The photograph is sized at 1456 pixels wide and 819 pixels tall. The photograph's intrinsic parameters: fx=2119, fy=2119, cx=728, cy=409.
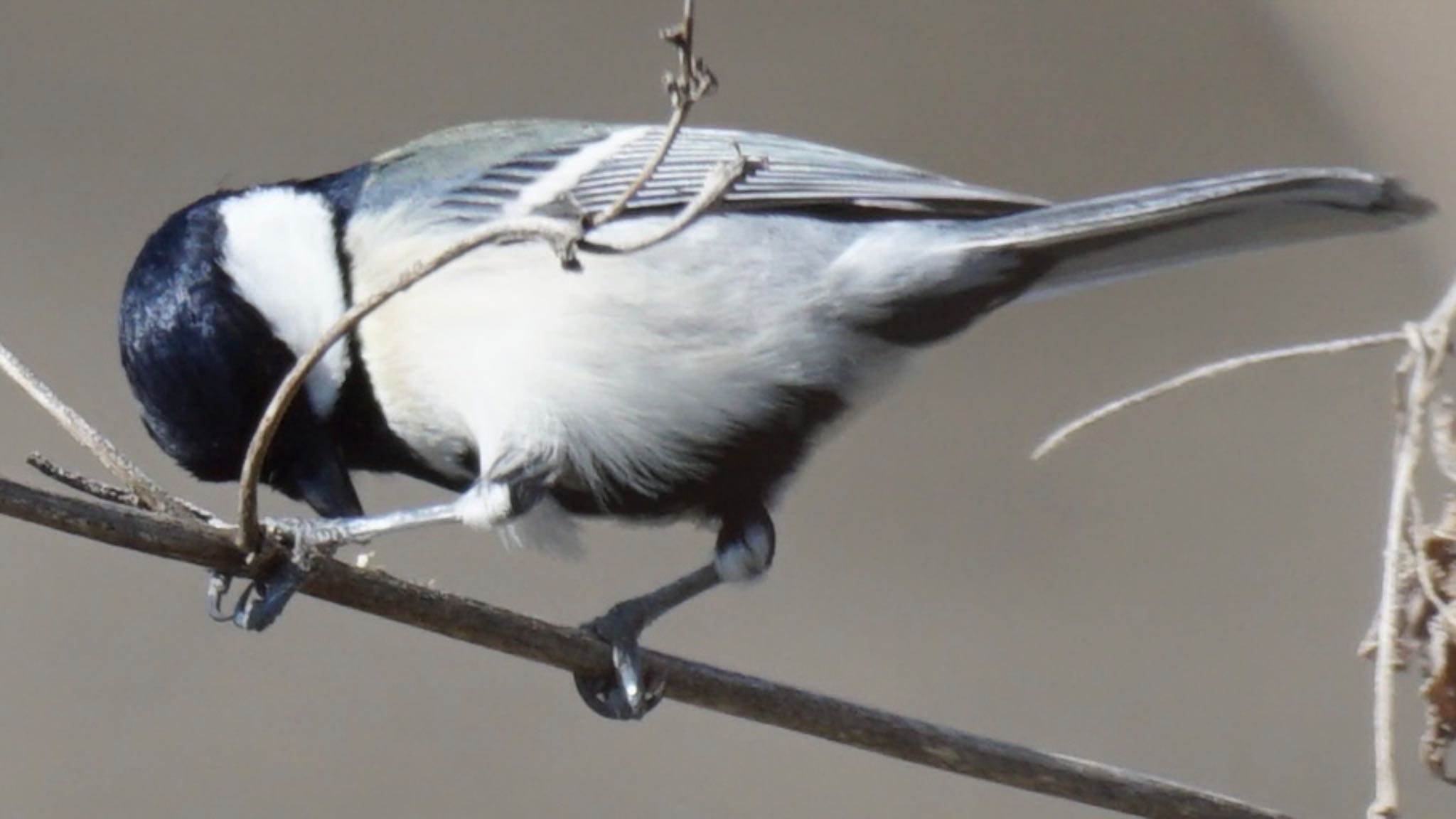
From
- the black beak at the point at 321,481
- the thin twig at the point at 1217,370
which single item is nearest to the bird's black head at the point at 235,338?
the black beak at the point at 321,481

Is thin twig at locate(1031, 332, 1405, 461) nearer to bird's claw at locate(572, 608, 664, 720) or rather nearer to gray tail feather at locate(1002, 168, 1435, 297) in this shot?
gray tail feather at locate(1002, 168, 1435, 297)

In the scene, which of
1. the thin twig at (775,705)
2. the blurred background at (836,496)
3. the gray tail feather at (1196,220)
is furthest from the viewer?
the blurred background at (836,496)

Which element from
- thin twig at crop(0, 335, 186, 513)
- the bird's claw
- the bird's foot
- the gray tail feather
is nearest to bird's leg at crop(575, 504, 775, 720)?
the bird's claw

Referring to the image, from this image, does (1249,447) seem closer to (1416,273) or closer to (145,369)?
(1416,273)

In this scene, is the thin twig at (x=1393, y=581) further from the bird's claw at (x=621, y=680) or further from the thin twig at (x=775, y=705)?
the bird's claw at (x=621, y=680)

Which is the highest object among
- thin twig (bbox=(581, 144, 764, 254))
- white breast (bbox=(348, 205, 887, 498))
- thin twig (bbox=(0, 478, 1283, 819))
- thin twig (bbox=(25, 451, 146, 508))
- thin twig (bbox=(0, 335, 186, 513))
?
thin twig (bbox=(581, 144, 764, 254))

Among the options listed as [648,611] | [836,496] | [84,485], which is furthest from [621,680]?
[836,496]

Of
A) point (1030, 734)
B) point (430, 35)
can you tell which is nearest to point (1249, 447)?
point (1030, 734)

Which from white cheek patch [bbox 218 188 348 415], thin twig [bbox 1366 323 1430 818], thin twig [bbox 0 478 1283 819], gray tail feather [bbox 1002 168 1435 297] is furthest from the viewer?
white cheek patch [bbox 218 188 348 415]
